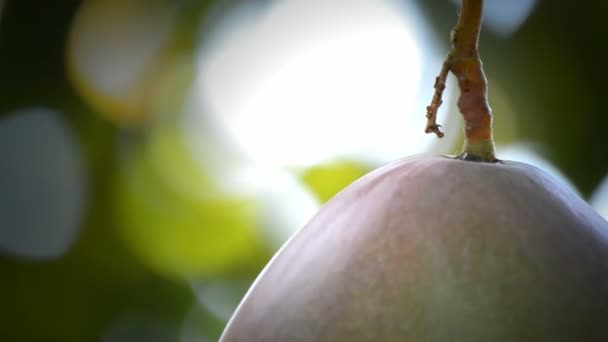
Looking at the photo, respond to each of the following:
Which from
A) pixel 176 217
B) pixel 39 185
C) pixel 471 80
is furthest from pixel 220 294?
pixel 471 80

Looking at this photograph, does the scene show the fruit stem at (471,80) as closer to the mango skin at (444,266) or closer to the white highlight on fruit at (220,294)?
the mango skin at (444,266)

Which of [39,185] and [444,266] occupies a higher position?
[444,266]

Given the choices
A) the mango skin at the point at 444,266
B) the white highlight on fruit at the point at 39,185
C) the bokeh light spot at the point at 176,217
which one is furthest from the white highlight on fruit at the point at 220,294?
the mango skin at the point at 444,266

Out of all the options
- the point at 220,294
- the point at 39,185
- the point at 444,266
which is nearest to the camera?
the point at 444,266

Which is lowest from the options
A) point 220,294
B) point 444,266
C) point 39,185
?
point 220,294

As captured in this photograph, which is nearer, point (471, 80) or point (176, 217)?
point (471, 80)

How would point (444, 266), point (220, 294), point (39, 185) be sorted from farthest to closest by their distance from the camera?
point (39, 185) < point (220, 294) < point (444, 266)

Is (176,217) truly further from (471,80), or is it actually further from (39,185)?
A: (471,80)
